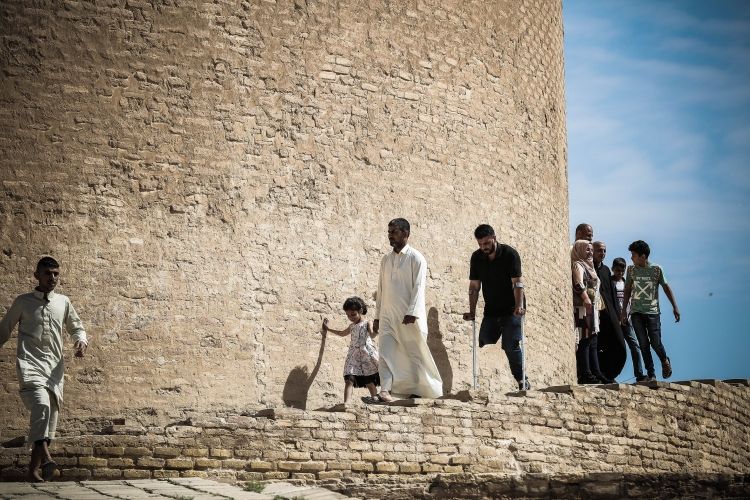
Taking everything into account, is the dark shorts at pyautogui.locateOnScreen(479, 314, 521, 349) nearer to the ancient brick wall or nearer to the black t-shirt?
the black t-shirt

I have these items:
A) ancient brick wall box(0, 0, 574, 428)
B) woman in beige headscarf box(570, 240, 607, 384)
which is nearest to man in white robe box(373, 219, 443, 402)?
ancient brick wall box(0, 0, 574, 428)

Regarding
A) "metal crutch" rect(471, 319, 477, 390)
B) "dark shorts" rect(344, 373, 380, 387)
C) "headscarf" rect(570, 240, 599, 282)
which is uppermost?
"headscarf" rect(570, 240, 599, 282)

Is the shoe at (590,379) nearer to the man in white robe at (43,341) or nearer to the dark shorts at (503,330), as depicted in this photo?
the dark shorts at (503,330)

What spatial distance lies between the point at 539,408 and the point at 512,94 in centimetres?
447

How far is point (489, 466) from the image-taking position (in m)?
11.5

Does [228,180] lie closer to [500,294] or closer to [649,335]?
[500,294]

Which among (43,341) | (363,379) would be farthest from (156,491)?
(363,379)

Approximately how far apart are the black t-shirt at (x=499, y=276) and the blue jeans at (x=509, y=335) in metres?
0.08

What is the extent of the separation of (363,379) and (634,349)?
3.53 meters

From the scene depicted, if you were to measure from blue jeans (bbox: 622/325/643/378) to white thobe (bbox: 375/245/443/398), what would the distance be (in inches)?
129

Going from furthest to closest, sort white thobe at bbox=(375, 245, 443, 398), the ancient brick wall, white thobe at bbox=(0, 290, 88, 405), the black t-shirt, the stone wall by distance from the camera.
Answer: the black t-shirt → the ancient brick wall → white thobe at bbox=(375, 245, 443, 398) → white thobe at bbox=(0, 290, 88, 405) → the stone wall

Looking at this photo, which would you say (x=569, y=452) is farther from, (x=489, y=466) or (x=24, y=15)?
(x=24, y=15)

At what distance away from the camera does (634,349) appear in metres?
14.5

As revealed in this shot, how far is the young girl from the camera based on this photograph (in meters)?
12.4
